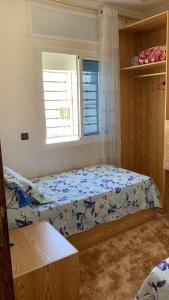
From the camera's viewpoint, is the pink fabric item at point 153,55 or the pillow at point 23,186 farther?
the pink fabric item at point 153,55

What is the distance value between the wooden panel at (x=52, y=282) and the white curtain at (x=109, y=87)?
1.94m

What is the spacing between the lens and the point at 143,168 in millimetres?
3783

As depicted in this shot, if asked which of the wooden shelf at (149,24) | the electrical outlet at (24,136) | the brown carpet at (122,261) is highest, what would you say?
the wooden shelf at (149,24)

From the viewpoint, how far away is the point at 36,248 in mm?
1640

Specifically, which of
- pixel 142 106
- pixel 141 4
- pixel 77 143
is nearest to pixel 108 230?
pixel 77 143

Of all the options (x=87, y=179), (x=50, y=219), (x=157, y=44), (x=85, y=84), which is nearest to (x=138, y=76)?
(x=157, y=44)

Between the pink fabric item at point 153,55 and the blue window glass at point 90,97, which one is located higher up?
the pink fabric item at point 153,55

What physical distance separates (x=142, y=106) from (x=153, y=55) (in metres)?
0.80

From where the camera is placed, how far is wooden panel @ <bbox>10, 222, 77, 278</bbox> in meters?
1.48

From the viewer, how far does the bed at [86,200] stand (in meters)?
2.08

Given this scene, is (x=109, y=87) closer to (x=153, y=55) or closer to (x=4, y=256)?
(x=153, y=55)

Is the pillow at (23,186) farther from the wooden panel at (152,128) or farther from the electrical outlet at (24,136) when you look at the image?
the wooden panel at (152,128)

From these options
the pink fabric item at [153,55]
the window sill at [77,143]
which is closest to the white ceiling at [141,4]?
the pink fabric item at [153,55]

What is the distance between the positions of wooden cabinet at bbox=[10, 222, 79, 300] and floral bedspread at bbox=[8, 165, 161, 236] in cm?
33
